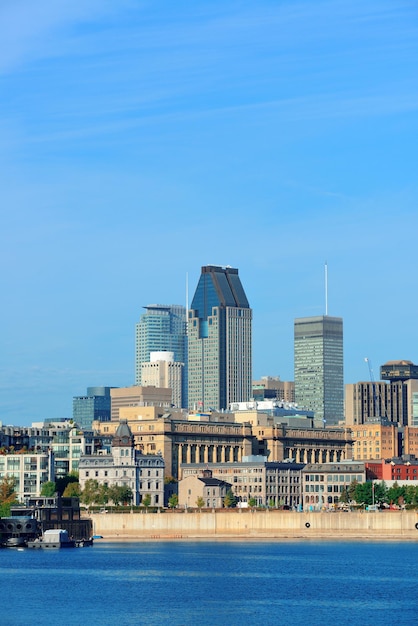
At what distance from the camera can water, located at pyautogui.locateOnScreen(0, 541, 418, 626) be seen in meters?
139

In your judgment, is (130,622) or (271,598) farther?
(271,598)

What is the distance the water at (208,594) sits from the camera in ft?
456

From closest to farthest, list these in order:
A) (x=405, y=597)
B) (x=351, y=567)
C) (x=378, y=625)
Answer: (x=378, y=625) → (x=405, y=597) → (x=351, y=567)

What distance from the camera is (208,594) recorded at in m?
158

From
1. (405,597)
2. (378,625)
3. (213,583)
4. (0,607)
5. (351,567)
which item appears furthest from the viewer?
(351,567)

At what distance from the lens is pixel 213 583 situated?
169250 millimetres

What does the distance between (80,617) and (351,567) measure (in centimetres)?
6161

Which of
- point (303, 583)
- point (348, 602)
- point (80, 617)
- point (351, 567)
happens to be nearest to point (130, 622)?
point (80, 617)

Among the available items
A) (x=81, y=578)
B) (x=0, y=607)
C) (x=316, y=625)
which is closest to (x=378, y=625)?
(x=316, y=625)

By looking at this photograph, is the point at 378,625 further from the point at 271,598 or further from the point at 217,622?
the point at 271,598

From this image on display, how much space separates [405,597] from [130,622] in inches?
1281

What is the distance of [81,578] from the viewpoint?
176m

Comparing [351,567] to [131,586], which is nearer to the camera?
[131,586]

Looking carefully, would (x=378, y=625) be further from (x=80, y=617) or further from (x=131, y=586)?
(x=131, y=586)
